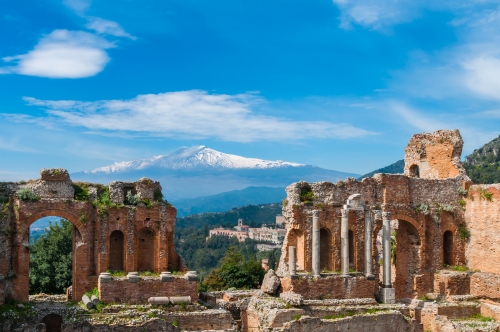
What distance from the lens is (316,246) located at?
94.4 ft

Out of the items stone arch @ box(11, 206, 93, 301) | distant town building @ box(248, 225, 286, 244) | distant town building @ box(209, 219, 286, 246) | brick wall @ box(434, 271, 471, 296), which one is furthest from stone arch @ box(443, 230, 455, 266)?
distant town building @ box(248, 225, 286, 244)

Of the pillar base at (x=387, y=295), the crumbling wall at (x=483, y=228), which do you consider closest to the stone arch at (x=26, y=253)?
the pillar base at (x=387, y=295)

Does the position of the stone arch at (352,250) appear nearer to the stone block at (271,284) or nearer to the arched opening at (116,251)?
the stone block at (271,284)

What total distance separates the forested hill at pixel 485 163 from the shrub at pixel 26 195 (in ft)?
201

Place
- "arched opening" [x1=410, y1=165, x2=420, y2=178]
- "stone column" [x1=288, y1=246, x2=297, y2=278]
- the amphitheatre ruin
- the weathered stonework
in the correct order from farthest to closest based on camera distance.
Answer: "arched opening" [x1=410, y1=165, x2=420, y2=178], "stone column" [x1=288, y1=246, x2=297, y2=278], the weathered stonework, the amphitheatre ruin

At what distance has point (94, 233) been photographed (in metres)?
26.9

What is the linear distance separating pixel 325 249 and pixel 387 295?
12.5 feet

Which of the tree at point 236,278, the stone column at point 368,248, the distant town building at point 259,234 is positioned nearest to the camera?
the stone column at point 368,248

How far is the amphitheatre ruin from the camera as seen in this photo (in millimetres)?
25375

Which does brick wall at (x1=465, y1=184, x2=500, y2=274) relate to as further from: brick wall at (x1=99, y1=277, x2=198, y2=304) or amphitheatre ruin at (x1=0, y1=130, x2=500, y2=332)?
brick wall at (x1=99, y1=277, x2=198, y2=304)

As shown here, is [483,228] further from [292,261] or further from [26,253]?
[26,253]

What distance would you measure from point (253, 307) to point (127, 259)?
243 inches

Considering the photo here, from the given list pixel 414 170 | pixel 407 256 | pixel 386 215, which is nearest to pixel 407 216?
pixel 386 215

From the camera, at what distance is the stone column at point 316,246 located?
28719mm
